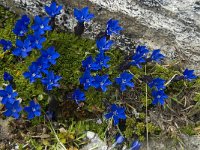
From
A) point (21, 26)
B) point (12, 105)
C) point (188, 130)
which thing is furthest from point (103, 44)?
point (188, 130)

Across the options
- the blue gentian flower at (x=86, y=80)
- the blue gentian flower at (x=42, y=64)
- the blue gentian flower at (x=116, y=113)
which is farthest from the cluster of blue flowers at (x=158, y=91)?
the blue gentian flower at (x=42, y=64)

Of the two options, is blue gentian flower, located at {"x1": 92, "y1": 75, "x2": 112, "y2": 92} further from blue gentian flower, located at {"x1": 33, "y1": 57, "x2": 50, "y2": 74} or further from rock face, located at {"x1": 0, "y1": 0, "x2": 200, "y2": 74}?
rock face, located at {"x1": 0, "y1": 0, "x2": 200, "y2": 74}

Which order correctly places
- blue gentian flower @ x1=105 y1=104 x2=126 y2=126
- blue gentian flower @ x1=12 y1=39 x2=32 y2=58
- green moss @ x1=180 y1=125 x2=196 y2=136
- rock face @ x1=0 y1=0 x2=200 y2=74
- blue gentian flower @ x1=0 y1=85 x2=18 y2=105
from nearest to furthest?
blue gentian flower @ x1=0 y1=85 x2=18 y2=105 → blue gentian flower @ x1=12 y1=39 x2=32 y2=58 → blue gentian flower @ x1=105 y1=104 x2=126 y2=126 → rock face @ x1=0 y1=0 x2=200 y2=74 → green moss @ x1=180 y1=125 x2=196 y2=136

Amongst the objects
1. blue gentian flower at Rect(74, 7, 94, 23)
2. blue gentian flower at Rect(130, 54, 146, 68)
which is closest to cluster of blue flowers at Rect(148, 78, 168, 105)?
blue gentian flower at Rect(130, 54, 146, 68)

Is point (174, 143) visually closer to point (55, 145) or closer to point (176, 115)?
point (176, 115)

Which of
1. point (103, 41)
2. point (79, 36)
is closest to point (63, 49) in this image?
point (79, 36)

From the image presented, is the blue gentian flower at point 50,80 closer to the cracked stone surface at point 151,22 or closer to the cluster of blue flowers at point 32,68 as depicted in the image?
the cluster of blue flowers at point 32,68
